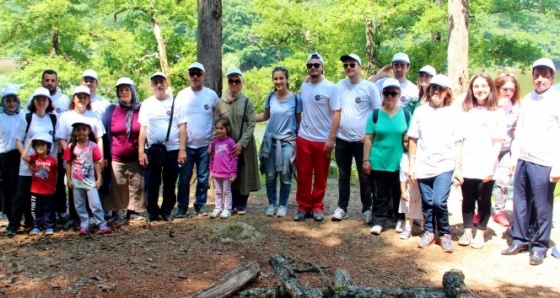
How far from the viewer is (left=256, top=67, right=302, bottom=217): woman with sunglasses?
6520mm

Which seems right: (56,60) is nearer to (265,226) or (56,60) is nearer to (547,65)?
(265,226)

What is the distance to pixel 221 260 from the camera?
5.25m

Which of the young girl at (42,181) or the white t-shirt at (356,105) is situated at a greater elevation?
the white t-shirt at (356,105)

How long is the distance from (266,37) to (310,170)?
17342 mm

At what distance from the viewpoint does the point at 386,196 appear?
628 cm

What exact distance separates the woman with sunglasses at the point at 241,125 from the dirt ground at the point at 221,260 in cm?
49

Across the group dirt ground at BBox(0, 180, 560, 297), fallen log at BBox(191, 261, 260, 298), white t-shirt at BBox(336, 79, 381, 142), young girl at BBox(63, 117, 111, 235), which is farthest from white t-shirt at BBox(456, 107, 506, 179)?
young girl at BBox(63, 117, 111, 235)

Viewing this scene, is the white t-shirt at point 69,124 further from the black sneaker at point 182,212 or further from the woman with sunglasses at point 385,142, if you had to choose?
the woman with sunglasses at point 385,142

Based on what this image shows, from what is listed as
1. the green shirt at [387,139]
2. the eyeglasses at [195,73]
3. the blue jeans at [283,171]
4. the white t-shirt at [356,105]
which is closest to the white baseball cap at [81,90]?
the eyeglasses at [195,73]

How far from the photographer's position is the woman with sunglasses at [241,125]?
6.52 metres

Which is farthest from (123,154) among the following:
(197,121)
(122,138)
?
(197,121)

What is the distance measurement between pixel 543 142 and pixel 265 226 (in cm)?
320

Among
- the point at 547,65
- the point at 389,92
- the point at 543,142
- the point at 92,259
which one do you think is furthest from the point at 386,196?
the point at 92,259

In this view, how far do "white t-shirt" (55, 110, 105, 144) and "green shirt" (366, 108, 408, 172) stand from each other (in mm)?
3163
